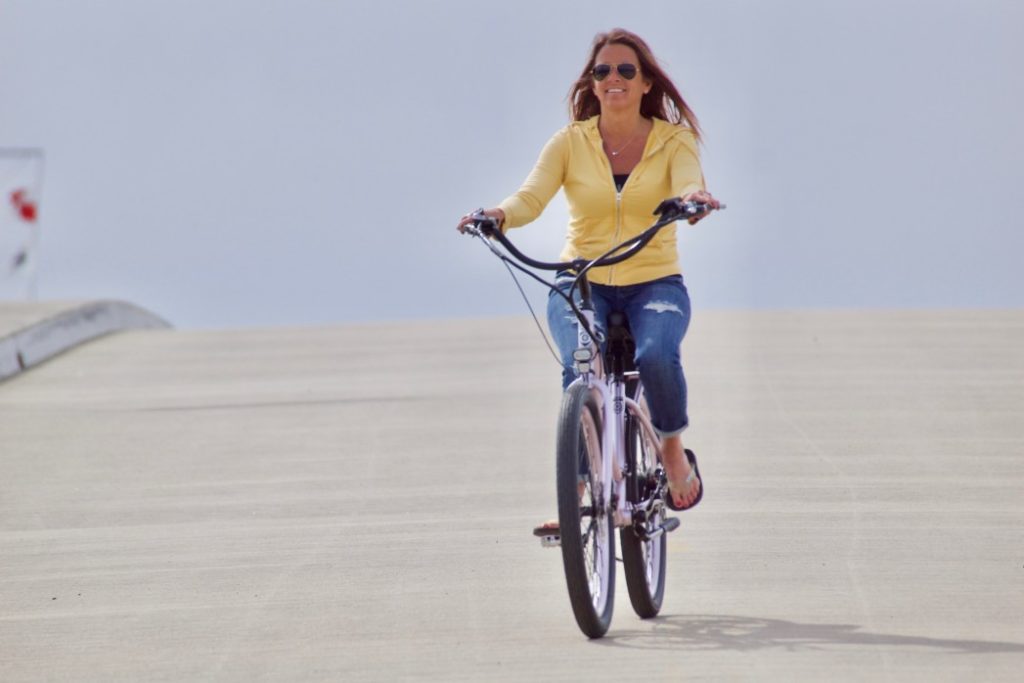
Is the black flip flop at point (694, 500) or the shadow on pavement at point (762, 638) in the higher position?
the black flip flop at point (694, 500)

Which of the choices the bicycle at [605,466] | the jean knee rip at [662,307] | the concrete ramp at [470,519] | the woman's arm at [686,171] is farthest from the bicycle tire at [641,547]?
the woman's arm at [686,171]

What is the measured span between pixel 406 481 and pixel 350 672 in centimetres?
456

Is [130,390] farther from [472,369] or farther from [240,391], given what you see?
[472,369]

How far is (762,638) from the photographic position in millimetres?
7012

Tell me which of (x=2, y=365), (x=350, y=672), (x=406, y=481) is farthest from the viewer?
(x=2, y=365)

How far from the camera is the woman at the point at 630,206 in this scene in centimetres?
737

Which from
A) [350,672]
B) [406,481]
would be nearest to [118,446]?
[406,481]

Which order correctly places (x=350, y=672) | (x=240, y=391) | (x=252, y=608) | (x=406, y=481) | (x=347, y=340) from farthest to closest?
(x=347, y=340)
(x=240, y=391)
(x=406, y=481)
(x=252, y=608)
(x=350, y=672)

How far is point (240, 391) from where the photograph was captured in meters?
15.6

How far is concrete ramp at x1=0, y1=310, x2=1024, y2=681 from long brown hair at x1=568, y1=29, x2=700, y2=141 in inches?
72.2

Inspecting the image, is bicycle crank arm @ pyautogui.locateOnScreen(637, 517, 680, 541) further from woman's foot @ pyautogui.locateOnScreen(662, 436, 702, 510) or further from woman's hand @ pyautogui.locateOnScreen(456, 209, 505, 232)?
woman's hand @ pyautogui.locateOnScreen(456, 209, 505, 232)

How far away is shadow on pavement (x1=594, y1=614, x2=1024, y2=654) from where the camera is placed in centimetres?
685

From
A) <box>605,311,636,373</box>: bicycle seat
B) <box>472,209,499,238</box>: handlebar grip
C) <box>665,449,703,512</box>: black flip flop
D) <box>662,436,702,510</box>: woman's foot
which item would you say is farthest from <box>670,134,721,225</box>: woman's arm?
<box>665,449,703,512</box>: black flip flop

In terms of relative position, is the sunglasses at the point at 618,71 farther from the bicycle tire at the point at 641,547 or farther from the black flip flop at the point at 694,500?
the black flip flop at the point at 694,500
